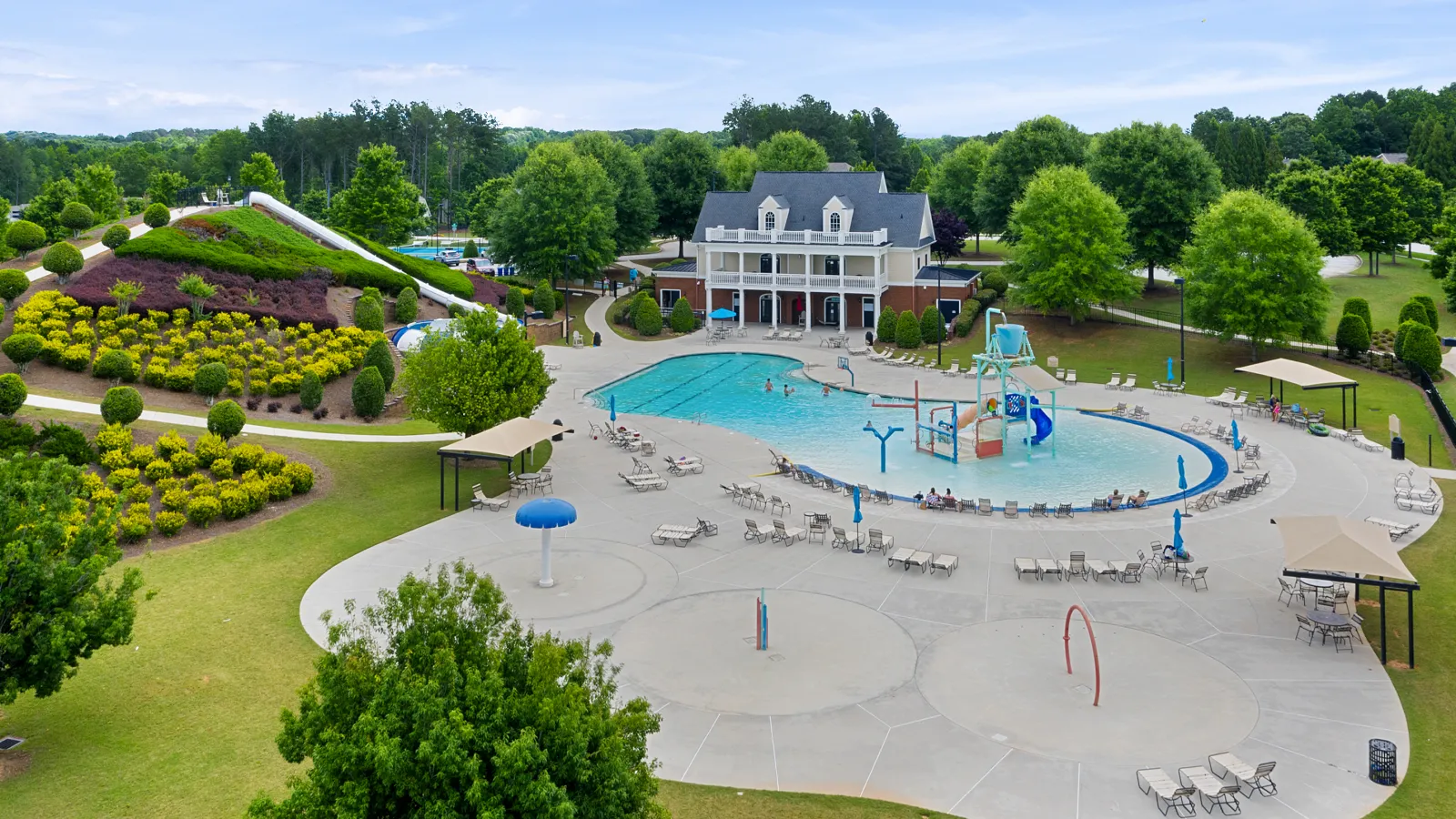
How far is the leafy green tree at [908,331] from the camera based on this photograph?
62.6m

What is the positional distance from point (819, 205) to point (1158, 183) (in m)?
21.3

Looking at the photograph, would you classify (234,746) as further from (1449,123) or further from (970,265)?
(1449,123)

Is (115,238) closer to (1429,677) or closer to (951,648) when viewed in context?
(951,648)

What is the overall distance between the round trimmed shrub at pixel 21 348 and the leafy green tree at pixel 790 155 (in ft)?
208

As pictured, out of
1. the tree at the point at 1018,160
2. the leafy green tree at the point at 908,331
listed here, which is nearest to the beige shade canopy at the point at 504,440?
the leafy green tree at the point at 908,331

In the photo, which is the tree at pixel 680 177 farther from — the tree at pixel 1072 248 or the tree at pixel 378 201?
the tree at pixel 1072 248

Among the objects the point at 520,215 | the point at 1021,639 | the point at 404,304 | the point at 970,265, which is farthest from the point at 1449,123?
the point at 1021,639

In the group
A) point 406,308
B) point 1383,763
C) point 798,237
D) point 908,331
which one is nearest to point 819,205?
point 798,237

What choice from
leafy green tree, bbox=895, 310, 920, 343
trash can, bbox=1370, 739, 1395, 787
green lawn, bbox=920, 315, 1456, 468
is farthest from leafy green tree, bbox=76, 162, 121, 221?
trash can, bbox=1370, 739, 1395, 787

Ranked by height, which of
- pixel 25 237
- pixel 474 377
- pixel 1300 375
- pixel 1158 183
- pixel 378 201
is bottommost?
pixel 1300 375

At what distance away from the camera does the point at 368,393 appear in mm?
42375

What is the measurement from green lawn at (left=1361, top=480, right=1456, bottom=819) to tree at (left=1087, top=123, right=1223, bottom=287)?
4140cm

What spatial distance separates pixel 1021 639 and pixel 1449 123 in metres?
109

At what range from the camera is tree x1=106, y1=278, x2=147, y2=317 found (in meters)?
45.8
